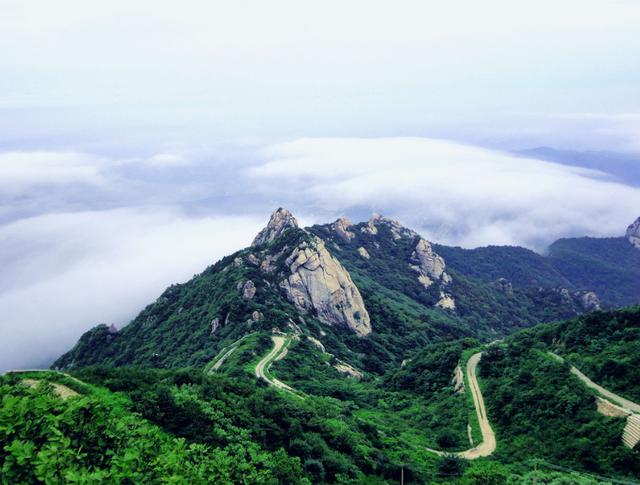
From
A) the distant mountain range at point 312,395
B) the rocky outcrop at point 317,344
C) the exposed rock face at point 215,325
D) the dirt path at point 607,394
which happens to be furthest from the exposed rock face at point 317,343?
the dirt path at point 607,394

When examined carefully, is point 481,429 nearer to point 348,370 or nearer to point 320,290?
point 348,370

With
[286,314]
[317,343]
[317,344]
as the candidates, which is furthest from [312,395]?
[286,314]

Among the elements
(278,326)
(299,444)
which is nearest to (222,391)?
(299,444)

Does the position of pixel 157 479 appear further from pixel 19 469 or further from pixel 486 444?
pixel 486 444

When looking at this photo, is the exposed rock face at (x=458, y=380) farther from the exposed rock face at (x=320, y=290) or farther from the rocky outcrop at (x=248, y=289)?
the rocky outcrop at (x=248, y=289)

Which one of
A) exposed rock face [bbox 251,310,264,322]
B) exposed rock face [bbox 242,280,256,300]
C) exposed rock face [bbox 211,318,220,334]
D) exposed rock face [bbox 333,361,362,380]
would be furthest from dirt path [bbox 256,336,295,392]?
exposed rock face [bbox 242,280,256,300]
